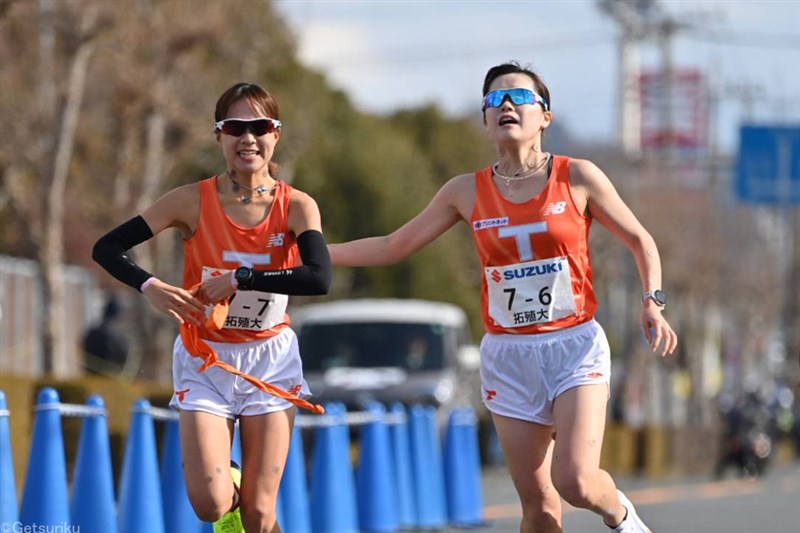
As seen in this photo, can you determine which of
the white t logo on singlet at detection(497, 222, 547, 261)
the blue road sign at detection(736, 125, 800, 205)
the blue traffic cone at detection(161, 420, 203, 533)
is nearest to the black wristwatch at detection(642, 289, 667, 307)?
the white t logo on singlet at detection(497, 222, 547, 261)

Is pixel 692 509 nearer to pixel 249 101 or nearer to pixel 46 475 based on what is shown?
pixel 46 475

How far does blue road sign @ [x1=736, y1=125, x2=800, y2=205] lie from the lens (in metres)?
47.9

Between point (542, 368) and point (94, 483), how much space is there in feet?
8.90

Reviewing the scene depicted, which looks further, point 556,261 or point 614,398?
point 614,398

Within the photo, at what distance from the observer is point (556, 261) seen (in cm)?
845

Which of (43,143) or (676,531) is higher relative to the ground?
(43,143)

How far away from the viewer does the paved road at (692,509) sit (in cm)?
1709

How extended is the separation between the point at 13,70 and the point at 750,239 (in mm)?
76689

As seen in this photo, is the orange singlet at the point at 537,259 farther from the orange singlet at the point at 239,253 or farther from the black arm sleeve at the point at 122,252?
the black arm sleeve at the point at 122,252

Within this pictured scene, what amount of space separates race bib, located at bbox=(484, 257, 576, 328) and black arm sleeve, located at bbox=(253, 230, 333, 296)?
75cm

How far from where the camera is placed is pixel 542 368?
845 cm

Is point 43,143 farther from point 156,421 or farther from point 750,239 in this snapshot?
point 750,239

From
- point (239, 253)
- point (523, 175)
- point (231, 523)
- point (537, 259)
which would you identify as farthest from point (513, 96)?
point (231, 523)

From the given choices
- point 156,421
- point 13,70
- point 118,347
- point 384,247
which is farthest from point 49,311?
point 384,247
